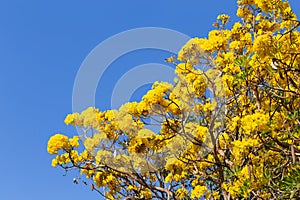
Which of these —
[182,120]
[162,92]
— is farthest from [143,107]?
[182,120]

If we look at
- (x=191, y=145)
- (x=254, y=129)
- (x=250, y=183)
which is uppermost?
(x=191, y=145)

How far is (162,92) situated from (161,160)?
1.81 metres

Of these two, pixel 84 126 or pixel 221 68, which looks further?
pixel 84 126

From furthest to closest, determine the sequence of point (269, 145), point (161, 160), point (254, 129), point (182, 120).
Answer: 1. point (161, 160)
2. point (182, 120)
3. point (269, 145)
4. point (254, 129)

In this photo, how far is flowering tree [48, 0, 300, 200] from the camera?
481cm

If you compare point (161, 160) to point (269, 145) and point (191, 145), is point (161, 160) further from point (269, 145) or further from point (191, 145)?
point (269, 145)

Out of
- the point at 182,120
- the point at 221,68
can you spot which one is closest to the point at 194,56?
the point at 221,68

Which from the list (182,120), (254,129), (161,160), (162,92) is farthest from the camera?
(161,160)

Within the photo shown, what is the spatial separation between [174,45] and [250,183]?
9.93ft

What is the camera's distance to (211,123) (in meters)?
6.23

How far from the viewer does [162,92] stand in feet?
17.8

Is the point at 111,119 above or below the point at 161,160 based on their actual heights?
above

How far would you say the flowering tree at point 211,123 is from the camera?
4.81 meters

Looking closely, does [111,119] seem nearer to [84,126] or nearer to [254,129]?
[84,126]
